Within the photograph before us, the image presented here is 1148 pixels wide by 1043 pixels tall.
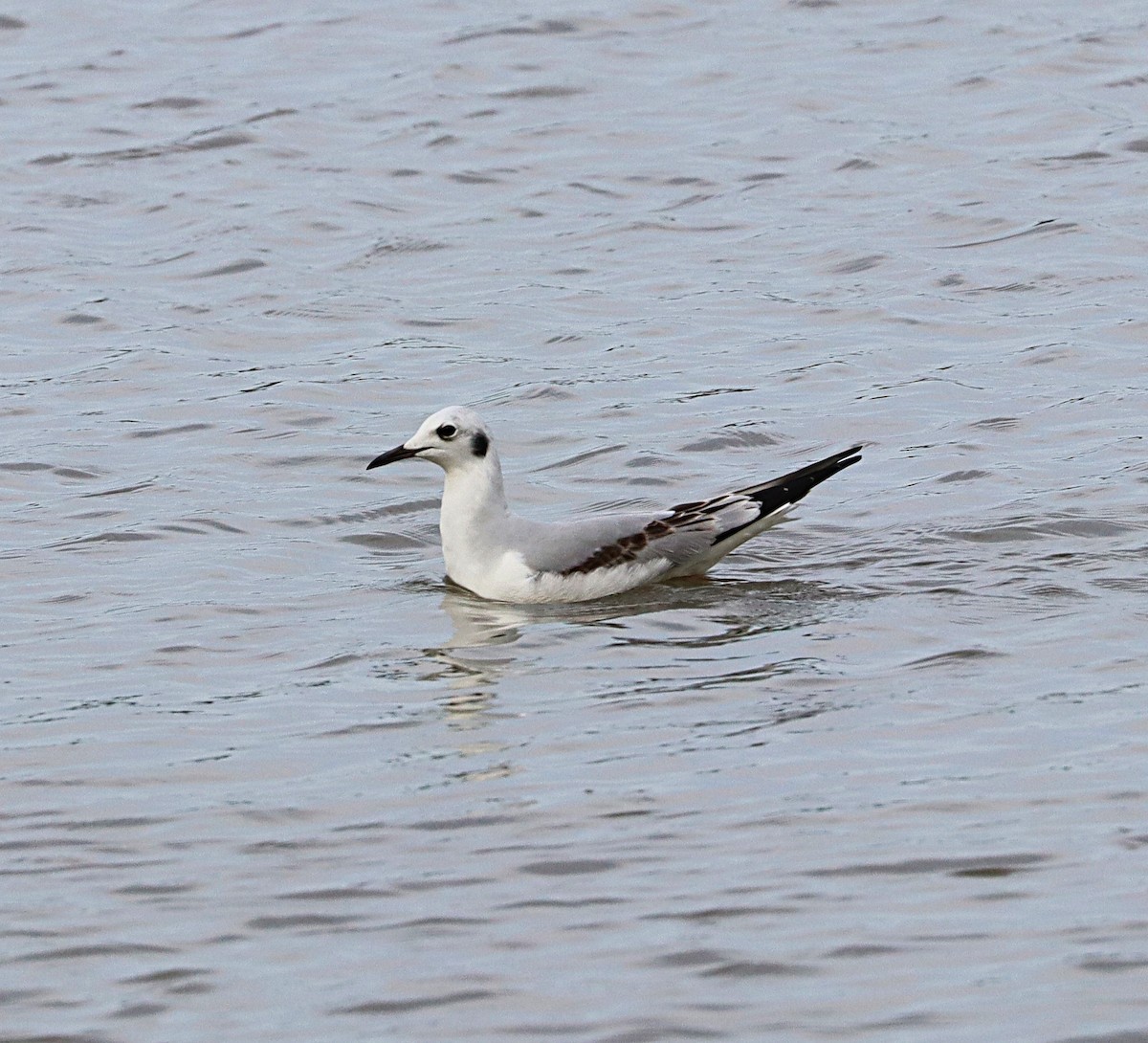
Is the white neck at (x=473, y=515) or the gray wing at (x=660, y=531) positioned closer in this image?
the gray wing at (x=660, y=531)

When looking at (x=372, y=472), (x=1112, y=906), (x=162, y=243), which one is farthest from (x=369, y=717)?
(x=162, y=243)

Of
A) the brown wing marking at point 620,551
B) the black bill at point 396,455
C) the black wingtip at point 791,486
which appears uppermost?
the black bill at point 396,455

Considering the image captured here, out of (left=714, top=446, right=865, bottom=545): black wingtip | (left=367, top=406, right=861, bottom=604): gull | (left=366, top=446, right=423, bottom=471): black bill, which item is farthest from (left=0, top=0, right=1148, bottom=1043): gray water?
(left=366, top=446, right=423, bottom=471): black bill

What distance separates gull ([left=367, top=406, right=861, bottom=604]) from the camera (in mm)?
10719

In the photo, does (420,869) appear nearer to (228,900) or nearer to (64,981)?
(228,900)

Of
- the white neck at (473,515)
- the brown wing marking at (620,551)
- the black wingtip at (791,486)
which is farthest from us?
the black wingtip at (791,486)

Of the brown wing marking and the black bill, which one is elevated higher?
the black bill

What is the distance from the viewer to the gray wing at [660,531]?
10711 mm

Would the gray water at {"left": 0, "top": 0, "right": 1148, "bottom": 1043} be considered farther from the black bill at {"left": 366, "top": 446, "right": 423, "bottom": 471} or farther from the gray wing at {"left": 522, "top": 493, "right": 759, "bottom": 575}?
the black bill at {"left": 366, "top": 446, "right": 423, "bottom": 471}

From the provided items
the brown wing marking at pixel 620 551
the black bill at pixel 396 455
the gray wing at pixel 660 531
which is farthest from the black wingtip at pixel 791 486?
the black bill at pixel 396 455

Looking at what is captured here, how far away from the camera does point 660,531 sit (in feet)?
35.8

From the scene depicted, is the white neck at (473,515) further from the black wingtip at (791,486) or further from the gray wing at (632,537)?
the black wingtip at (791,486)

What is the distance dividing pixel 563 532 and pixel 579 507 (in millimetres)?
1851

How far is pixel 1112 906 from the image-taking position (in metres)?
6.57
